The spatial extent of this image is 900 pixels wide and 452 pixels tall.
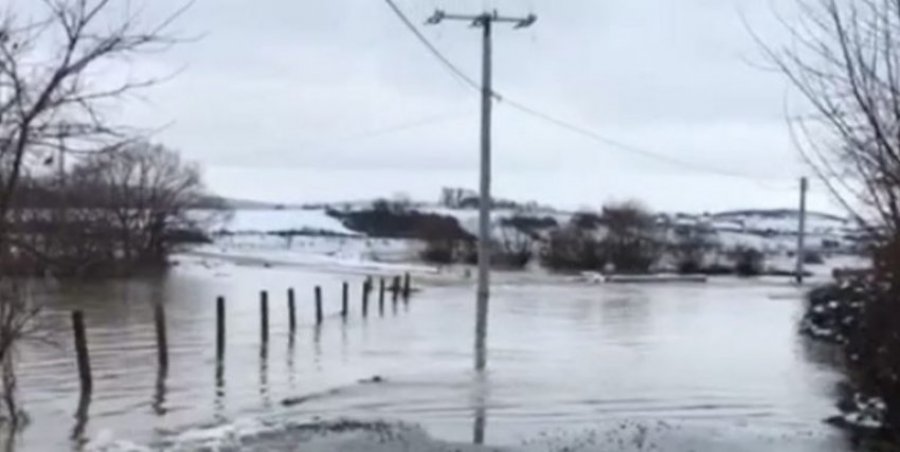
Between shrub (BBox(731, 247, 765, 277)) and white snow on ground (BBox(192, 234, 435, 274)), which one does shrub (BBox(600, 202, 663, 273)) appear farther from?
white snow on ground (BBox(192, 234, 435, 274))

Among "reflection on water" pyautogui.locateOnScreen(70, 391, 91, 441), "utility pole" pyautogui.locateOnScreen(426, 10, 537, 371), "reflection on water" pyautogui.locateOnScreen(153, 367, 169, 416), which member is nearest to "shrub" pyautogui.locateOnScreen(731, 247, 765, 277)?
"utility pole" pyautogui.locateOnScreen(426, 10, 537, 371)

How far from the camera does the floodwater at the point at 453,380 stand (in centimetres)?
1711

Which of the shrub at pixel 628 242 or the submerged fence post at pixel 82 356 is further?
the shrub at pixel 628 242

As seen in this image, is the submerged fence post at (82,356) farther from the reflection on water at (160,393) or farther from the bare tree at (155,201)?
the bare tree at (155,201)

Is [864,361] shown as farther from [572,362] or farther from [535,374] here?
[572,362]

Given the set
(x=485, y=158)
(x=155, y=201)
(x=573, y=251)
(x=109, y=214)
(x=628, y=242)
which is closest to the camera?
(x=485, y=158)

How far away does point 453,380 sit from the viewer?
24.0 metres

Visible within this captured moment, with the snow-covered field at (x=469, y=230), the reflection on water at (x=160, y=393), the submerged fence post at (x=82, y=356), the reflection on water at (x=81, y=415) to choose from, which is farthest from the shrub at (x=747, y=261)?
the reflection on water at (x=81, y=415)

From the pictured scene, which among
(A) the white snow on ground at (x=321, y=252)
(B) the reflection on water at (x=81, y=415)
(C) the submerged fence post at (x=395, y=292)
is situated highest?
(A) the white snow on ground at (x=321, y=252)

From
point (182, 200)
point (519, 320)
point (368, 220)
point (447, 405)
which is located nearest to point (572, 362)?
point (447, 405)

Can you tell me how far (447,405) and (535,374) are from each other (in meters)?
5.63

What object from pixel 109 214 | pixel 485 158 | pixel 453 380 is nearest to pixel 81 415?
pixel 453 380

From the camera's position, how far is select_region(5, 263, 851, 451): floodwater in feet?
56.1

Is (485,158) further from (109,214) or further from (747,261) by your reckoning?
(747,261)
